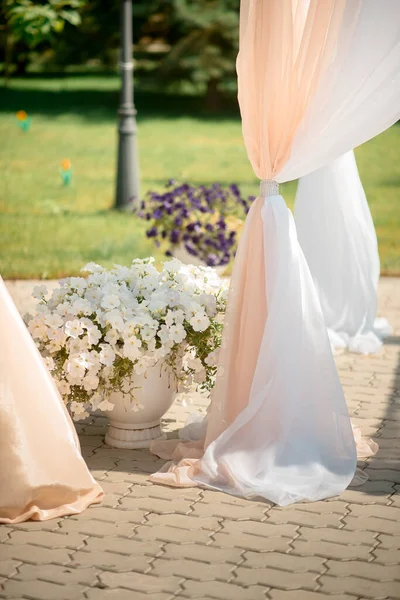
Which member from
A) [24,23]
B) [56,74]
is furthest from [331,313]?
[56,74]

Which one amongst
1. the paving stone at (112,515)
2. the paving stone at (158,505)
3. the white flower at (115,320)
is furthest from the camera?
the white flower at (115,320)

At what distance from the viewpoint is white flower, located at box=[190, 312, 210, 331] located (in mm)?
4959

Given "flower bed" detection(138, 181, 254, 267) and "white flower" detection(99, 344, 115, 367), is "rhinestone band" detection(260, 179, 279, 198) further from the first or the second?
"flower bed" detection(138, 181, 254, 267)

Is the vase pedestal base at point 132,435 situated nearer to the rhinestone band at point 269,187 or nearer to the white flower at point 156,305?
the white flower at point 156,305

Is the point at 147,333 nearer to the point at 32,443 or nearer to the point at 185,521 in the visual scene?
the point at 32,443

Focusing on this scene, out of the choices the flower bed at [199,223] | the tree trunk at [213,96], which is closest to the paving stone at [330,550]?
the flower bed at [199,223]

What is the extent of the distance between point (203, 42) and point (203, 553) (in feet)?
64.4

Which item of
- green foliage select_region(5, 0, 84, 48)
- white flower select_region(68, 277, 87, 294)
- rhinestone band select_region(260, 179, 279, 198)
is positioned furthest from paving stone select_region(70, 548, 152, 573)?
green foliage select_region(5, 0, 84, 48)

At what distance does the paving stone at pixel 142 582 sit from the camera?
12.1 feet

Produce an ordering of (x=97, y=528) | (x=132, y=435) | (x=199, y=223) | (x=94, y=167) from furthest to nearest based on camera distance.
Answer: (x=94, y=167), (x=199, y=223), (x=132, y=435), (x=97, y=528)

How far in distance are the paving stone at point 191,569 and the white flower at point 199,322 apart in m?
1.36

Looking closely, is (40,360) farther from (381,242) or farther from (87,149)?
(87,149)

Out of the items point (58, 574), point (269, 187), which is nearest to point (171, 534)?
point (58, 574)

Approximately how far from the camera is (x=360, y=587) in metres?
3.71
